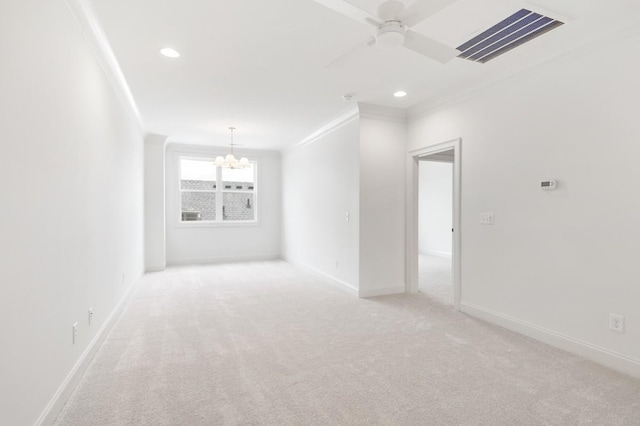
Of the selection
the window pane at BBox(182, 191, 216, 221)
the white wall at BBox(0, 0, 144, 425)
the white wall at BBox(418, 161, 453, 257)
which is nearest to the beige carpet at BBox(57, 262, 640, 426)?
the white wall at BBox(0, 0, 144, 425)

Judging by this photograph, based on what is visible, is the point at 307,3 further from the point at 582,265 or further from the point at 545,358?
the point at 545,358

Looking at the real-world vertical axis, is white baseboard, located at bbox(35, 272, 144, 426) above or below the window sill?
below

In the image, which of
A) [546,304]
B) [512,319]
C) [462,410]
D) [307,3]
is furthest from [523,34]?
[462,410]

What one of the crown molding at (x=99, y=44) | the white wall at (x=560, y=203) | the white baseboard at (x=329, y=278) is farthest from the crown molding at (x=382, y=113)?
the crown molding at (x=99, y=44)

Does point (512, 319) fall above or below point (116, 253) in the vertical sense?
below

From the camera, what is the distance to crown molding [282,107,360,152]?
183 inches

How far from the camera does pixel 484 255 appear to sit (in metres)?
3.66

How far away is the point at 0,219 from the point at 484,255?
3.95 metres

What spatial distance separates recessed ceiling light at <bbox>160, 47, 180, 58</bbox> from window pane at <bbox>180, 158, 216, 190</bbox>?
15.3 ft

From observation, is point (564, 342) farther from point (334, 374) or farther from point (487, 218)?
point (334, 374)

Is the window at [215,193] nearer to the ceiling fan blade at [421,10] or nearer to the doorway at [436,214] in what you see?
the doorway at [436,214]

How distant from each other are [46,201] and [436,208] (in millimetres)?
8564

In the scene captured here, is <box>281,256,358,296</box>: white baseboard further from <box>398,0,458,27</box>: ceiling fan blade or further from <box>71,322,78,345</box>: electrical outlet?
<box>398,0,458,27</box>: ceiling fan blade

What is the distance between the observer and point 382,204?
469 centimetres
